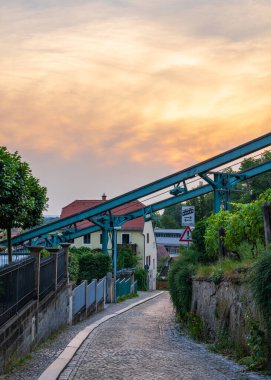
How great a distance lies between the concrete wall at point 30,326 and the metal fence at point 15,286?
5.7 inches

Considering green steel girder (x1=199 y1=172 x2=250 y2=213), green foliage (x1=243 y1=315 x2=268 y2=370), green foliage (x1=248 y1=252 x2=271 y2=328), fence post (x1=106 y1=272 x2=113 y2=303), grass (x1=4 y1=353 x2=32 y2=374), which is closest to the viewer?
green foliage (x1=248 y1=252 x2=271 y2=328)

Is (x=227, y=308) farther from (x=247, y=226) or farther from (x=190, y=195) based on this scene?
(x=190, y=195)

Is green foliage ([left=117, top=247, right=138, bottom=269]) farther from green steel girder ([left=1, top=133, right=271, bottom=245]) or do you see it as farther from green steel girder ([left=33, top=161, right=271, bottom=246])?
green steel girder ([left=1, top=133, right=271, bottom=245])

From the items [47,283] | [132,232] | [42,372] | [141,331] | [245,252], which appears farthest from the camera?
[132,232]

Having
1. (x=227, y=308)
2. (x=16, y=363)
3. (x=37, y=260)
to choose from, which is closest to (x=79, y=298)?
(x=37, y=260)

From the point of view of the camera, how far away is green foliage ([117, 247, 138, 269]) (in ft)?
195

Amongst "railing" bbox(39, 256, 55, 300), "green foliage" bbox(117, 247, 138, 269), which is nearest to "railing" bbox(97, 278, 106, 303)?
"railing" bbox(39, 256, 55, 300)

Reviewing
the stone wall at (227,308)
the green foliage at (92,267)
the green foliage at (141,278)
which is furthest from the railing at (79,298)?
the green foliage at (141,278)

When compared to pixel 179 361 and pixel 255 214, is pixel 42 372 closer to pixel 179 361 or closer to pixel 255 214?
pixel 179 361

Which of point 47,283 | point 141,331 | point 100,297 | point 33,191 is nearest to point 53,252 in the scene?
point 47,283

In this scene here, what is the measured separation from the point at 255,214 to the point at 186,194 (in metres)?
21.2

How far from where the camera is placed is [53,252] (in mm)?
16766

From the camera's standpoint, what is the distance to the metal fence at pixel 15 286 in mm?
9460

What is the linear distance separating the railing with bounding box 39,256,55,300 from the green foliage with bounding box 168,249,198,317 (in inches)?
157
